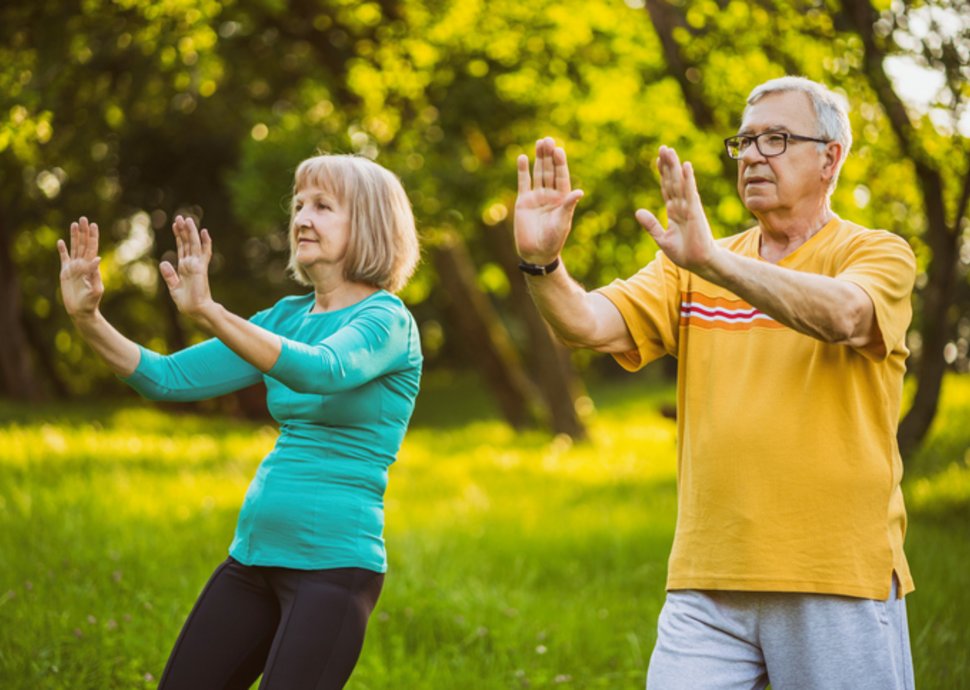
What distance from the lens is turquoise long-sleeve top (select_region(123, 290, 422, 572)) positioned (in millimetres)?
3195

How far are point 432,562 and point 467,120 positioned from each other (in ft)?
22.9

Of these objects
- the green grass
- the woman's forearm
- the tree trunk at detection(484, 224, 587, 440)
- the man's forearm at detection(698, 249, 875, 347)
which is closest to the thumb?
the man's forearm at detection(698, 249, 875, 347)

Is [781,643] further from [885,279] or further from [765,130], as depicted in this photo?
[765,130]

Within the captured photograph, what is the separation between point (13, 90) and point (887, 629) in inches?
258

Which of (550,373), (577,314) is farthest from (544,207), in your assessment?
(550,373)

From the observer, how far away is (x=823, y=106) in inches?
121

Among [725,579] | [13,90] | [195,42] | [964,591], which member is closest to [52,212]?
[195,42]

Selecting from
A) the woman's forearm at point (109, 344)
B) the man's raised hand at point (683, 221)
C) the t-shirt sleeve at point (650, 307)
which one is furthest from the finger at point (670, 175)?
the woman's forearm at point (109, 344)

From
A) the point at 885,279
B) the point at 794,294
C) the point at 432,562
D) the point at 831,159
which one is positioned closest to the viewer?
the point at 794,294

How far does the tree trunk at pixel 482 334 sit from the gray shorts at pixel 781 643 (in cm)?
1147

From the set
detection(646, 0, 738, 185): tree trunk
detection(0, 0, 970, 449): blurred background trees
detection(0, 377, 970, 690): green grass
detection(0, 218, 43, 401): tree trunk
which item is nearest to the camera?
detection(0, 377, 970, 690): green grass

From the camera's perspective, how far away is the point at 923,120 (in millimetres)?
8312

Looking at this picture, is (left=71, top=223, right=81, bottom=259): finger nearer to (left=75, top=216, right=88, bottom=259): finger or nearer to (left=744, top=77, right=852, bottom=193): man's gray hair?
(left=75, top=216, right=88, bottom=259): finger

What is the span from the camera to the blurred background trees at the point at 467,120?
866cm
